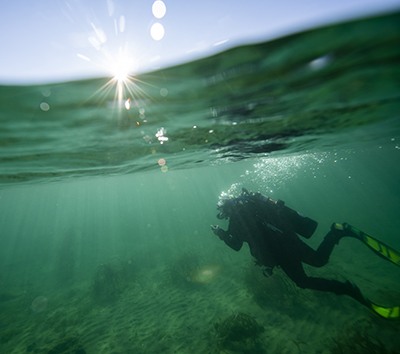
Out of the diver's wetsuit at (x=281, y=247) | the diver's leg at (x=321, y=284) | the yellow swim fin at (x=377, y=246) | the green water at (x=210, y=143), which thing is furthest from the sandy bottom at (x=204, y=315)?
the diver's wetsuit at (x=281, y=247)

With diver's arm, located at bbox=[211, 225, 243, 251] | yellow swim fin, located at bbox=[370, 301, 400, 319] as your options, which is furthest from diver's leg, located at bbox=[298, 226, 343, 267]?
diver's arm, located at bbox=[211, 225, 243, 251]

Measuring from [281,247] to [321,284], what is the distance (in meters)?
1.54

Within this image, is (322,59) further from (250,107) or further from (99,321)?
(99,321)

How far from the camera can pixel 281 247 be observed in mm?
8719

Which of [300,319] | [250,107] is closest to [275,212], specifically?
[250,107]

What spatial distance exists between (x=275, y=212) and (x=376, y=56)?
5216mm

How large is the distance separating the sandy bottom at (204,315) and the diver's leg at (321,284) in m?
4.09

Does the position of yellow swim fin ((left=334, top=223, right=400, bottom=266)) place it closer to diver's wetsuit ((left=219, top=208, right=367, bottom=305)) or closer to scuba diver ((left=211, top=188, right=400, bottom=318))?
scuba diver ((left=211, top=188, right=400, bottom=318))

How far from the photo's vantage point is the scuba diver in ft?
28.5

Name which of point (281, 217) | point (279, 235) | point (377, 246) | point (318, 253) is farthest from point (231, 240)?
point (377, 246)

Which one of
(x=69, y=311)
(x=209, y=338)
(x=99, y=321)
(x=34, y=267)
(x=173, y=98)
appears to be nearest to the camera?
(x=173, y=98)

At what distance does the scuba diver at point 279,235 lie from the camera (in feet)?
28.5

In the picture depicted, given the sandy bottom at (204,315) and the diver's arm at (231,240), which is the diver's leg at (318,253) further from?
the sandy bottom at (204,315)

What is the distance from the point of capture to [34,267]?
3816 centimetres
